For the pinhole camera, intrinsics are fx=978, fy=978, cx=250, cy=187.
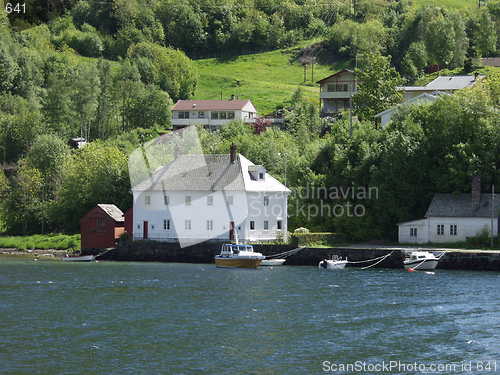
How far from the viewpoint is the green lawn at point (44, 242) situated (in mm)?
88938

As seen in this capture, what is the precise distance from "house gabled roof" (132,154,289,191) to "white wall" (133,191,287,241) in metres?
0.51

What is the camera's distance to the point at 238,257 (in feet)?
234

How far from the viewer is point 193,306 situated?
1929 inches

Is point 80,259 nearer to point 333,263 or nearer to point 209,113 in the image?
point 333,263

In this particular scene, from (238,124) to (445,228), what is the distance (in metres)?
47.1

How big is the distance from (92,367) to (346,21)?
525ft

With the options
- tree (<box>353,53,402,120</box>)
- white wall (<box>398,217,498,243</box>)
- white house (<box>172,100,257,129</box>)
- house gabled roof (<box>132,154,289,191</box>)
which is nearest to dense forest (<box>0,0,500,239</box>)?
tree (<box>353,53,402,120</box>)

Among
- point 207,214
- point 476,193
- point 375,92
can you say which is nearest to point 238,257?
point 207,214

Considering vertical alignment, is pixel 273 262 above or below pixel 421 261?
below

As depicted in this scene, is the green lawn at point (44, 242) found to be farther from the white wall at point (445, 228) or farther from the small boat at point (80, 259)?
the white wall at point (445, 228)

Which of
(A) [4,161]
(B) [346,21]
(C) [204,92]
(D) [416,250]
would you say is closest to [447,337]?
(D) [416,250]

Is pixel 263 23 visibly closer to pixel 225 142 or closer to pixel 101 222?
pixel 225 142

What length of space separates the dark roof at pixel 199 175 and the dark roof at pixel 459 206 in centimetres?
1533

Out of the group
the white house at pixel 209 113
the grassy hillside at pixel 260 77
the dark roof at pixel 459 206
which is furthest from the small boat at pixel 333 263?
the grassy hillside at pixel 260 77
